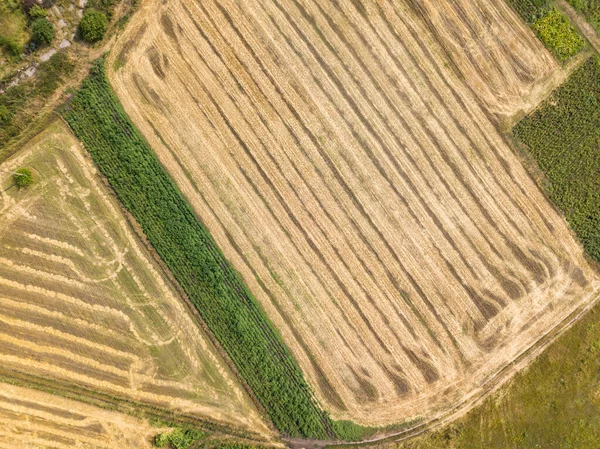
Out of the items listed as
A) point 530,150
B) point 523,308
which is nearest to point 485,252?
point 523,308

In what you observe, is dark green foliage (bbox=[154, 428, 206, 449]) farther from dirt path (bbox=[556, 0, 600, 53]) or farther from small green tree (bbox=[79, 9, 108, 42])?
dirt path (bbox=[556, 0, 600, 53])

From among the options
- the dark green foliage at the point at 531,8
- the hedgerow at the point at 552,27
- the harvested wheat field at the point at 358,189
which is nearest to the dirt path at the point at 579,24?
the hedgerow at the point at 552,27

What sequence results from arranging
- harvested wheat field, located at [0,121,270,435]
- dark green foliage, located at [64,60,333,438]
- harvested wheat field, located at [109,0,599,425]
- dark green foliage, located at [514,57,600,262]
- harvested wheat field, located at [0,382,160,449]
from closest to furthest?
harvested wheat field, located at [0,382,160,449] < harvested wheat field, located at [0,121,270,435] < dark green foliage, located at [64,60,333,438] < harvested wheat field, located at [109,0,599,425] < dark green foliage, located at [514,57,600,262]

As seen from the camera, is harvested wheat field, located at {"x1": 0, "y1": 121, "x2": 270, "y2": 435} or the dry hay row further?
the dry hay row

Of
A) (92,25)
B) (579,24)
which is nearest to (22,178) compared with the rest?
(92,25)

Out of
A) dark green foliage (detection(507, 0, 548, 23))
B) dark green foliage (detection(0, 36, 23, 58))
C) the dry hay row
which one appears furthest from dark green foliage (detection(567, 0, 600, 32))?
dark green foliage (detection(0, 36, 23, 58))

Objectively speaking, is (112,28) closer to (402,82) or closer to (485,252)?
(402,82)
